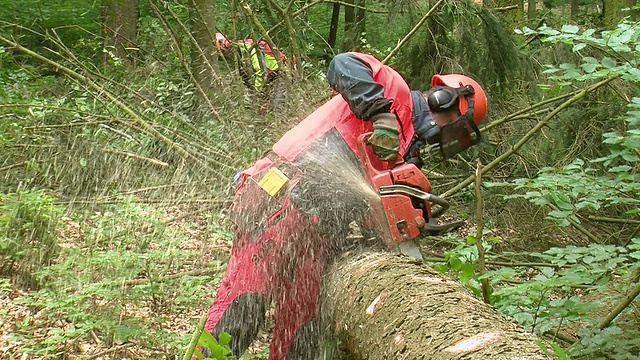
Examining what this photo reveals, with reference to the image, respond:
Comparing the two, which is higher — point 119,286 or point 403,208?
point 403,208

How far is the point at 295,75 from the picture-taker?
5.78m

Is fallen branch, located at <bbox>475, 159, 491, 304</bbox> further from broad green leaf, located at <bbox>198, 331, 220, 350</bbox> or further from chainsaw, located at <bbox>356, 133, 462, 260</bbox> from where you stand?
broad green leaf, located at <bbox>198, 331, 220, 350</bbox>

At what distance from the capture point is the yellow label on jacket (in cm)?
344

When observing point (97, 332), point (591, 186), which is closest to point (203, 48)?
point (97, 332)

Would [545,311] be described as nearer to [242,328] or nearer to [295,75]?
[242,328]

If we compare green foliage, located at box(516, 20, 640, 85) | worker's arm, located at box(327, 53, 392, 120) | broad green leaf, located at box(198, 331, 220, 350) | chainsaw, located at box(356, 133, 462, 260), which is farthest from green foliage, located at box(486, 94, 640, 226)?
broad green leaf, located at box(198, 331, 220, 350)

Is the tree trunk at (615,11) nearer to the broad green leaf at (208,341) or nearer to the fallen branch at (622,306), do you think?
the fallen branch at (622,306)

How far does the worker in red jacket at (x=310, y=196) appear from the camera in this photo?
3.44 metres

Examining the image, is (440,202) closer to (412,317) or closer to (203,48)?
(412,317)

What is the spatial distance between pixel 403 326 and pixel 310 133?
1.47m

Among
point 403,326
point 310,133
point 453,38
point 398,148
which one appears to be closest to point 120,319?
point 310,133

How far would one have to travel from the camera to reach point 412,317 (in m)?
2.35

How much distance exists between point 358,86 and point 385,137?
12.4 inches

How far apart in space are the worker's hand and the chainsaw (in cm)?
8
